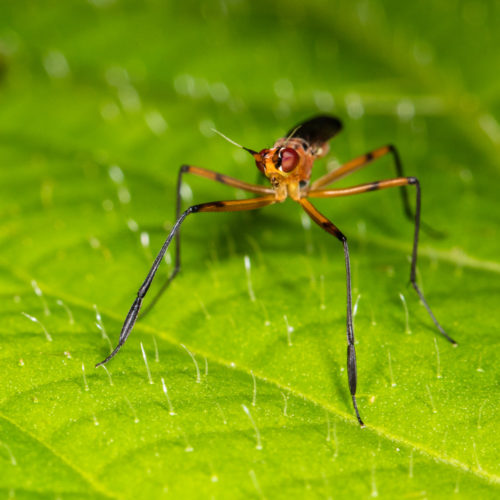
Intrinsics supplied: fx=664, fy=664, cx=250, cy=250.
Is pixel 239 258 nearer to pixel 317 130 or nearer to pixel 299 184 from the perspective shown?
pixel 299 184

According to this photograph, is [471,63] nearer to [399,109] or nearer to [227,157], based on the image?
[399,109]

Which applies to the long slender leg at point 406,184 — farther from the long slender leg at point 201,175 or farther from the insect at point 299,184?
the long slender leg at point 201,175

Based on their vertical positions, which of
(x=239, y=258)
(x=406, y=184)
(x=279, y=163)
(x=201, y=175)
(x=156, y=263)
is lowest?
(x=156, y=263)

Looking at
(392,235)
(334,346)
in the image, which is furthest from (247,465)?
(392,235)

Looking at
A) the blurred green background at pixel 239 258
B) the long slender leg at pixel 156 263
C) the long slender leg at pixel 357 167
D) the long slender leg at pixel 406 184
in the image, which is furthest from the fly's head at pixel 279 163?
the blurred green background at pixel 239 258

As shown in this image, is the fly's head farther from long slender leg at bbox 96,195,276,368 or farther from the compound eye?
long slender leg at bbox 96,195,276,368

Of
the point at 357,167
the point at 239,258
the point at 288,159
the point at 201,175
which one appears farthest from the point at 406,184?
the point at 201,175

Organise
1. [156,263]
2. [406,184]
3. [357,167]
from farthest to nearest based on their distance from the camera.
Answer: [357,167] → [406,184] → [156,263]

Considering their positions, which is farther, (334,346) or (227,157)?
(227,157)
